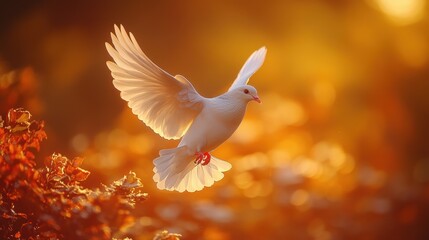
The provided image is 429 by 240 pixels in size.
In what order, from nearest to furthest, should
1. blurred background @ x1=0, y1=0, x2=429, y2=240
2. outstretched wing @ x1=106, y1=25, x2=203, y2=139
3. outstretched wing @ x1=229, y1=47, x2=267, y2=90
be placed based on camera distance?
1. outstretched wing @ x1=106, y1=25, x2=203, y2=139
2. outstretched wing @ x1=229, y1=47, x2=267, y2=90
3. blurred background @ x1=0, y1=0, x2=429, y2=240

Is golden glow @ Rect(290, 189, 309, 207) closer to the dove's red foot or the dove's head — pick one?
the dove's red foot

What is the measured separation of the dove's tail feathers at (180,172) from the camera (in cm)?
231

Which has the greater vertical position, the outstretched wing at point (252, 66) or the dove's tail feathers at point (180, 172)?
the outstretched wing at point (252, 66)

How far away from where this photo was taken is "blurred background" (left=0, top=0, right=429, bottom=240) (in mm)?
6719

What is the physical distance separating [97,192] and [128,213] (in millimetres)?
119

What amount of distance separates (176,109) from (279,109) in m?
6.14

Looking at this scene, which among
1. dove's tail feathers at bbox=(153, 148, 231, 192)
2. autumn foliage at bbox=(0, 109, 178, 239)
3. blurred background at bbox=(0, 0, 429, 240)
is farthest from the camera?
blurred background at bbox=(0, 0, 429, 240)

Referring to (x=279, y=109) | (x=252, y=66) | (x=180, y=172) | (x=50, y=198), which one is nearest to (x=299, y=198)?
(x=279, y=109)

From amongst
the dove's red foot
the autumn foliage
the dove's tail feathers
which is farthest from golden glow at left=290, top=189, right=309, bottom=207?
the autumn foliage

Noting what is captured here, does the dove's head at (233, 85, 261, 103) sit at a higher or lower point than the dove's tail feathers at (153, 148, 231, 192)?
higher

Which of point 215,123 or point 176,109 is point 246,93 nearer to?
point 215,123

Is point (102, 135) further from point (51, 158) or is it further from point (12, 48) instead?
point (51, 158)

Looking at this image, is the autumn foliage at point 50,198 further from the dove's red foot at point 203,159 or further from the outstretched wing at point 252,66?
the outstretched wing at point 252,66

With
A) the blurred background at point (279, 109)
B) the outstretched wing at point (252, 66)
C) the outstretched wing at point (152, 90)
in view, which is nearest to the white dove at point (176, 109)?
the outstretched wing at point (152, 90)
